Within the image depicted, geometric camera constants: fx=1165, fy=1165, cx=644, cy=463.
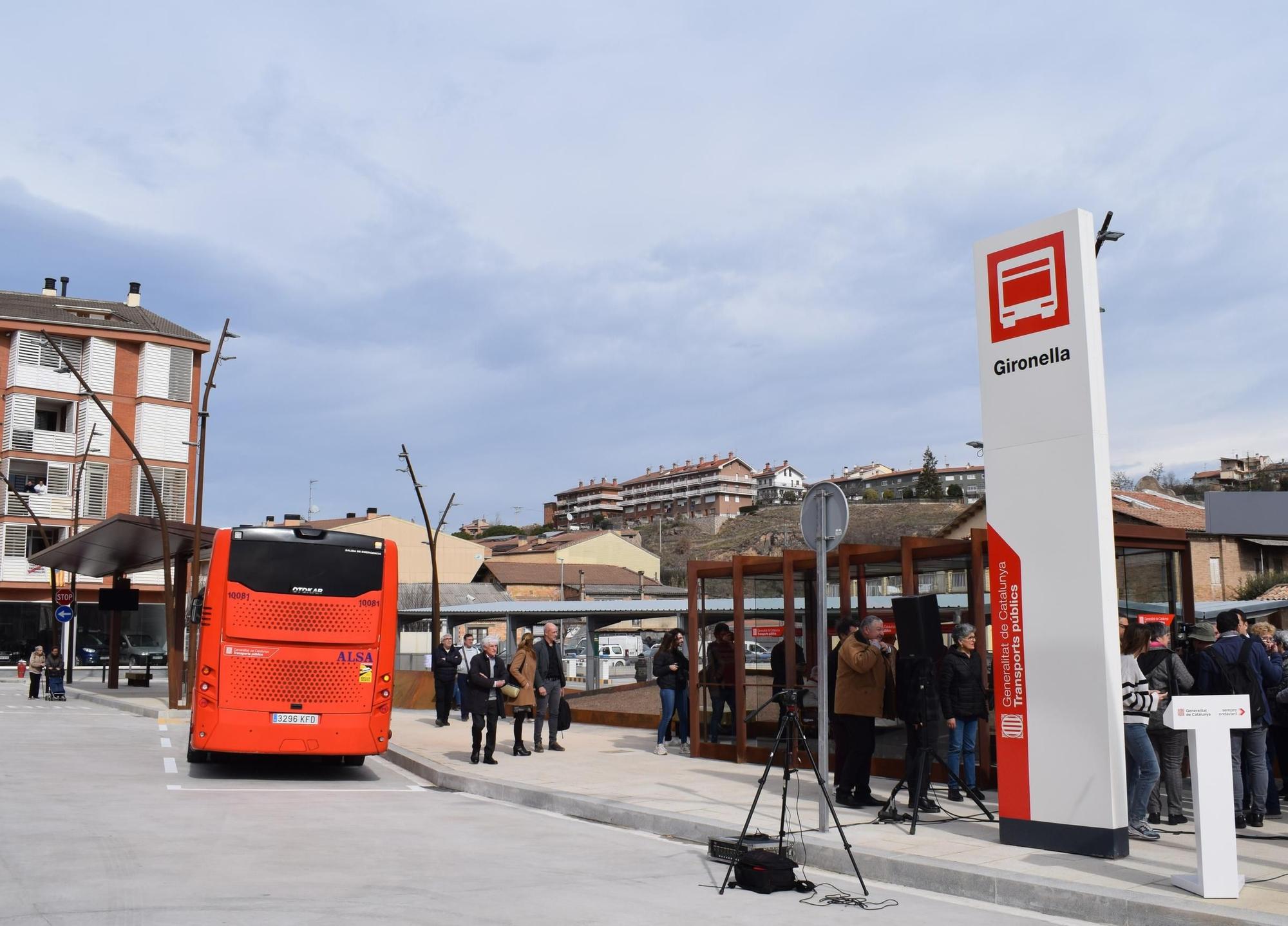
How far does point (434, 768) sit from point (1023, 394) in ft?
29.5

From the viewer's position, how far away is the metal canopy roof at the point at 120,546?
91.0 feet

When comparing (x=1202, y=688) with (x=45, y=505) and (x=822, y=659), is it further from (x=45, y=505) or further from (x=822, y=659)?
(x=45, y=505)

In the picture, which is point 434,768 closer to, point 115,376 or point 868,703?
point 868,703

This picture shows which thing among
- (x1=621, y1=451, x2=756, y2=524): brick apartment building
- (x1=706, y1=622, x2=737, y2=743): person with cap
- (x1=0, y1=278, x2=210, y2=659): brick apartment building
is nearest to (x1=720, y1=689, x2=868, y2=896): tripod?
(x1=706, y1=622, x2=737, y2=743): person with cap

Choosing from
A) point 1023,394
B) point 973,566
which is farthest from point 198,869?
point 973,566

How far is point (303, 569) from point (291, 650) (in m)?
0.99

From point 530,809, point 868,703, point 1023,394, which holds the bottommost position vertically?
point 530,809

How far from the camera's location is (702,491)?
18650 centimetres

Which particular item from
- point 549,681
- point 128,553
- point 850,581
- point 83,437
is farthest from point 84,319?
point 850,581

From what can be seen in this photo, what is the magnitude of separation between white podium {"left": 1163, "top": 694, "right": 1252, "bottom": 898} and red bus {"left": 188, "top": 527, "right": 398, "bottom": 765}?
9772 millimetres

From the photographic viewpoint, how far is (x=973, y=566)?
1201 centimetres

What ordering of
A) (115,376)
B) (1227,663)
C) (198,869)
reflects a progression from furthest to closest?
1. (115,376)
2. (1227,663)
3. (198,869)

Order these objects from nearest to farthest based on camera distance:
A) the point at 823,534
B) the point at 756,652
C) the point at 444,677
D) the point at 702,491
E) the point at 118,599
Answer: the point at 823,534 < the point at 756,652 < the point at 444,677 < the point at 118,599 < the point at 702,491

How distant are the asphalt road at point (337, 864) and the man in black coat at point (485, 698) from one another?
140 cm
